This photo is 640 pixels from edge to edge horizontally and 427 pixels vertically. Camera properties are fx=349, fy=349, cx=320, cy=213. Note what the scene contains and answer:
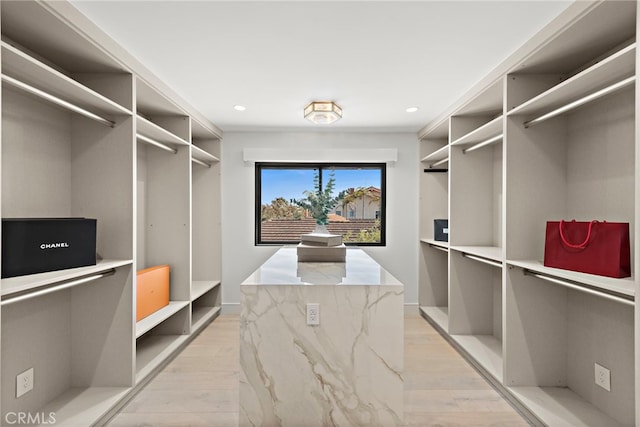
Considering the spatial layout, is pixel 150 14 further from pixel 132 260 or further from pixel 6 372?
pixel 6 372

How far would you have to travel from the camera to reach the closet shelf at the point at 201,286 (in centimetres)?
363

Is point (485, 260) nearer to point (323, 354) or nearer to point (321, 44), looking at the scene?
point (323, 354)

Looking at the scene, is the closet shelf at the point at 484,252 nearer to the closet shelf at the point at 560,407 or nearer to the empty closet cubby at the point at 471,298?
the empty closet cubby at the point at 471,298

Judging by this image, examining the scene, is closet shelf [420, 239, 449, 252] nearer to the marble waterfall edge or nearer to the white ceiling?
the white ceiling

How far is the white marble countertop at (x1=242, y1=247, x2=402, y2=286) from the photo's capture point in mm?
1824

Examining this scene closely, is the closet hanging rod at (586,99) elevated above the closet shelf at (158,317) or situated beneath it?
elevated above

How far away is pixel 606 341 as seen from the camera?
203cm

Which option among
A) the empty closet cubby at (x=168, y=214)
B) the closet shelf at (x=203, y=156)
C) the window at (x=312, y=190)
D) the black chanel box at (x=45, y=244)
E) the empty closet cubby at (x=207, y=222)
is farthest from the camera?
the window at (x=312, y=190)

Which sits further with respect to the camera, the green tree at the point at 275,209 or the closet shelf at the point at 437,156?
the green tree at the point at 275,209

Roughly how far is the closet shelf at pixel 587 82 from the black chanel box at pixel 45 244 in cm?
271

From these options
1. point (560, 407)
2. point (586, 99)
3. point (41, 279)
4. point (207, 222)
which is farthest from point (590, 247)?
point (207, 222)

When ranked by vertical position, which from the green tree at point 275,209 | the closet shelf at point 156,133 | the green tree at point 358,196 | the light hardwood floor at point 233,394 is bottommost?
the light hardwood floor at point 233,394

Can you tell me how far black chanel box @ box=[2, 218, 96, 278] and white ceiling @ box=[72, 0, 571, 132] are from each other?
3.62ft

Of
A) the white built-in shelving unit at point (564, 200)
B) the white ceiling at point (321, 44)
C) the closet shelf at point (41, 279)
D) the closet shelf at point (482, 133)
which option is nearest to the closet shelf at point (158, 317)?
the closet shelf at point (41, 279)
